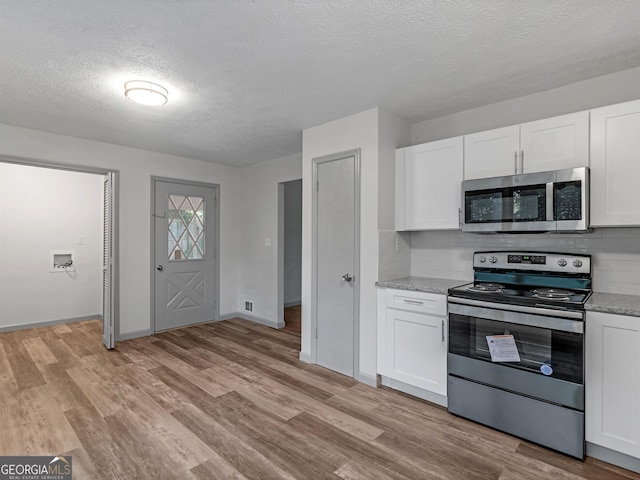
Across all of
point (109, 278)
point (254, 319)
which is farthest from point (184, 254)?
point (254, 319)

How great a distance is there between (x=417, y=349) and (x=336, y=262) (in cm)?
110

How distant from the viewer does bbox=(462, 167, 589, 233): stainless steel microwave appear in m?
2.26

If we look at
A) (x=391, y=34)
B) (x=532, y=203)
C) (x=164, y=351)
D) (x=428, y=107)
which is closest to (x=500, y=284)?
(x=532, y=203)

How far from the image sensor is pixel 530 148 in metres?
2.50

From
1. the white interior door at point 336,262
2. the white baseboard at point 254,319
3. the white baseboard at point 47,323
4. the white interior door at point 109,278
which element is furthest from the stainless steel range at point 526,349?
the white baseboard at point 47,323

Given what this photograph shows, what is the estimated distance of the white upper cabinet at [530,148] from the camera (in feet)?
7.60

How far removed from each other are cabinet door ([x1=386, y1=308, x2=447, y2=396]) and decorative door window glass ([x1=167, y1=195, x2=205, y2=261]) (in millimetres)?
3375

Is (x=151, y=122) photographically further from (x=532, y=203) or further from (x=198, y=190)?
(x=532, y=203)

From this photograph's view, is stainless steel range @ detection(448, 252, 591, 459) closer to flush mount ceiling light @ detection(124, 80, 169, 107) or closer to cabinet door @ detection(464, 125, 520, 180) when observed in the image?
cabinet door @ detection(464, 125, 520, 180)

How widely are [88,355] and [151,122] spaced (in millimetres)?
2668

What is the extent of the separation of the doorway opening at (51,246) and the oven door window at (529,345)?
4028mm

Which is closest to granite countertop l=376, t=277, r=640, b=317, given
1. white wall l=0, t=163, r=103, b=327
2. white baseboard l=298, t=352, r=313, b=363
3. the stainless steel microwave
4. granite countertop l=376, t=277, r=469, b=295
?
granite countertop l=376, t=277, r=469, b=295

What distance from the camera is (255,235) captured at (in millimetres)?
5430

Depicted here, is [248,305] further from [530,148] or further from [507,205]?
[530,148]
